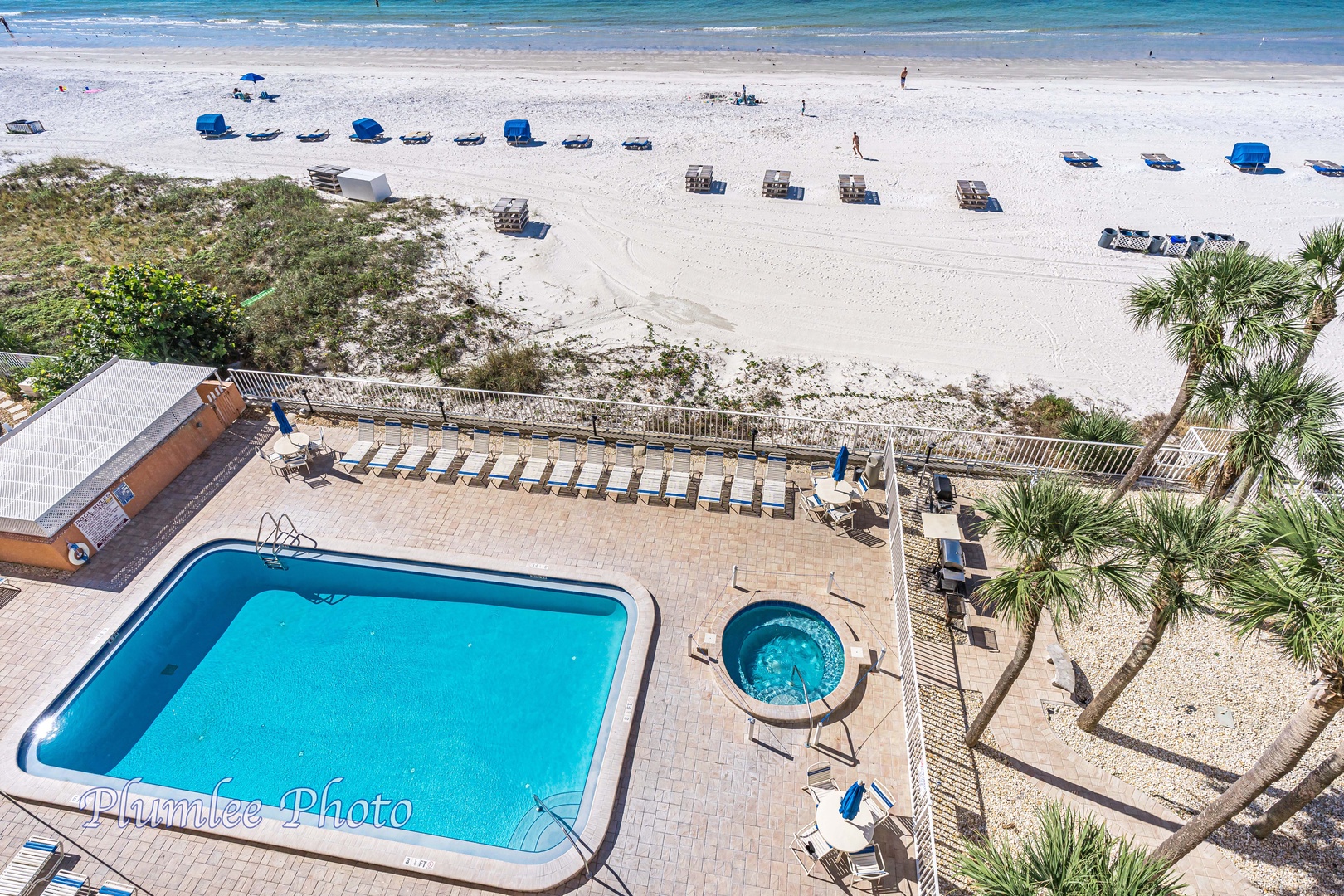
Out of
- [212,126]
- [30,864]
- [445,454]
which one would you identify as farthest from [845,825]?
[212,126]

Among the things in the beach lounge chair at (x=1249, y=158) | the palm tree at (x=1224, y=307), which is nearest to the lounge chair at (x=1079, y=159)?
the beach lounge chair at (x=1249, y=158)

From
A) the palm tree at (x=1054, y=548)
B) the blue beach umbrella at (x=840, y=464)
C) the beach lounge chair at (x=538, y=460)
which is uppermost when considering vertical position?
the palm tree at (x=1054, y=548)

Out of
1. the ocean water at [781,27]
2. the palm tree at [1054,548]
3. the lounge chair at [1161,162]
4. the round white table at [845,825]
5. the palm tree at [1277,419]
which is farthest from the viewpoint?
the ocean water at [781,27]

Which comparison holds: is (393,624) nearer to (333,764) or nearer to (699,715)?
(333,764)

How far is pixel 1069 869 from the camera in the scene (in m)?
7.18

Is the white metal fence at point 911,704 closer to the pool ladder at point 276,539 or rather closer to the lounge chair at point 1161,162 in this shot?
the pool ladder at point 276,539

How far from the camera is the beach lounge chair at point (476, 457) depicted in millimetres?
16266

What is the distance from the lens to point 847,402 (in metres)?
21.7

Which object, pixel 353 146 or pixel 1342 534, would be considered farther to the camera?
pixel 353 146

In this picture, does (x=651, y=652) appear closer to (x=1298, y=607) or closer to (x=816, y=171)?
(x=1298, y=607)

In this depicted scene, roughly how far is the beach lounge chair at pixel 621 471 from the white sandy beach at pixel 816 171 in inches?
338

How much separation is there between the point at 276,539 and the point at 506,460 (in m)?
5.45

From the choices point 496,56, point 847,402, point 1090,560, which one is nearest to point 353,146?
point 496,56

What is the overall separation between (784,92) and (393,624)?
48384mm
